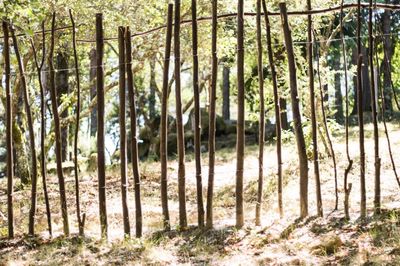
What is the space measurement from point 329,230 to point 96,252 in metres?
1.94

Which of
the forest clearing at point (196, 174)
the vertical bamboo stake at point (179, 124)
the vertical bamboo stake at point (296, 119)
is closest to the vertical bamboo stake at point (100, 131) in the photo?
the forest clearing at point (196, 174)

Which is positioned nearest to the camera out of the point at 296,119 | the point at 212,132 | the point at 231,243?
the point at 231,243

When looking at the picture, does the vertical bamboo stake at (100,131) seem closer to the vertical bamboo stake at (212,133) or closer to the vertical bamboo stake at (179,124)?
the vertical bamboo stake at (179,124)

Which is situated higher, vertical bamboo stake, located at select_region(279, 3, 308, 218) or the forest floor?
vertical bamboo stake, located at select_region(279, 3, 308, 218)

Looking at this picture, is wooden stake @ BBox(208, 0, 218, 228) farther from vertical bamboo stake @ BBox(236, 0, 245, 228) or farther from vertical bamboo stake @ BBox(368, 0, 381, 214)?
vertical bamboo stake @ BBox(368, 0, 381, 214)

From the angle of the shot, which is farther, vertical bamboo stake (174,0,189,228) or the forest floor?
vertical bamboo stake (174,0,189,228)

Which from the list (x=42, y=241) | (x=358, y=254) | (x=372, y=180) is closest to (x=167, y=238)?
(x=42, y=241)

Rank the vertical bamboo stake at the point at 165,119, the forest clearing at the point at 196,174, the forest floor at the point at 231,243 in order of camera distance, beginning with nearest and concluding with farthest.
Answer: the forest floor at the point at 231,243
the forest clearing at the point at 196,174
the vertical bamboo stake at the point at 165,119

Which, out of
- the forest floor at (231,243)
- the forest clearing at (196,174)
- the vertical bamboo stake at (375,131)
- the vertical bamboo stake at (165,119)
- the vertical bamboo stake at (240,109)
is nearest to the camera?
the forest floor at (231,243)

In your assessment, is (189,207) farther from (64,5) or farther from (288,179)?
(64,5)

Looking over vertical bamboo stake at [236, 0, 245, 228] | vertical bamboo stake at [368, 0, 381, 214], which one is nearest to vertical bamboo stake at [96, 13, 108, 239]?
vertical bamboo stake at [236, 0, 245, 228]

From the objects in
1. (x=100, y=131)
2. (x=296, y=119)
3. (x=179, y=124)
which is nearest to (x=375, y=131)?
(x=296, y=119)

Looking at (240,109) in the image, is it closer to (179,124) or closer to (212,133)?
(212,133)

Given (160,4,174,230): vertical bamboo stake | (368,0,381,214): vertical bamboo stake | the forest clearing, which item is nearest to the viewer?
the forest clearing
